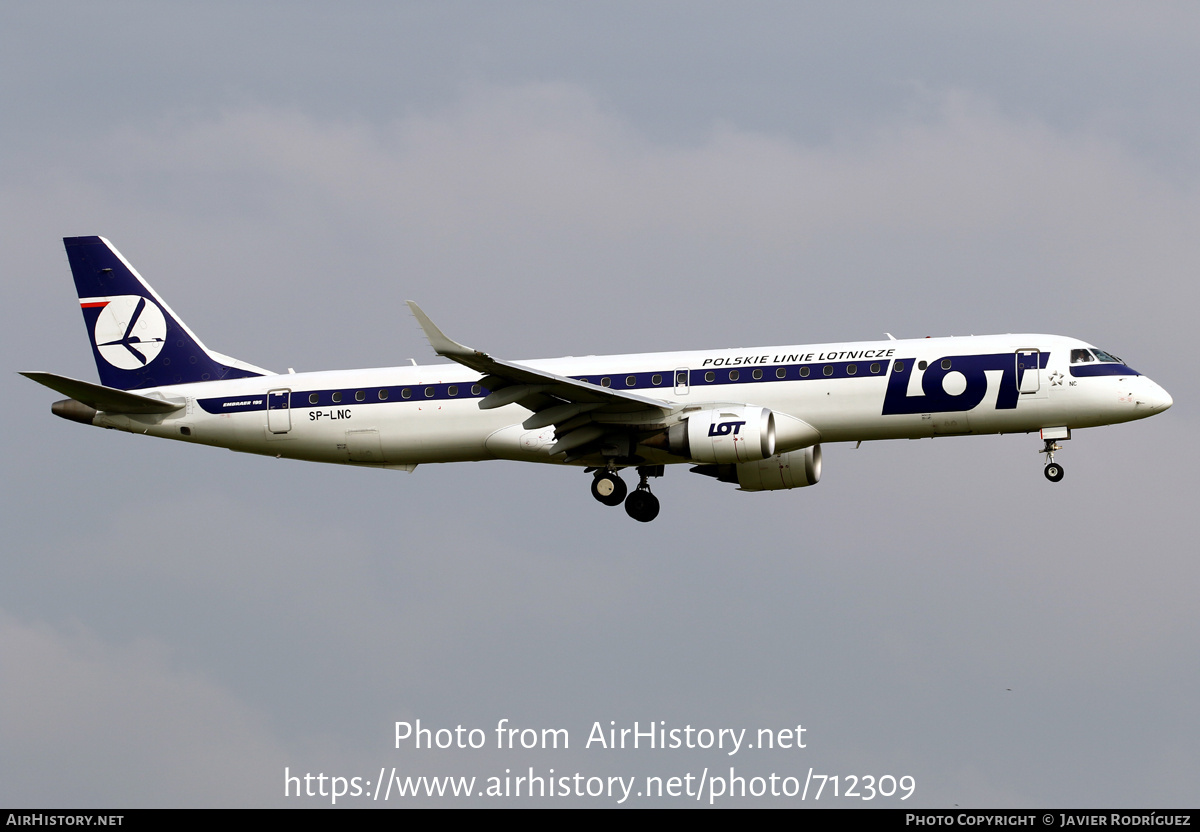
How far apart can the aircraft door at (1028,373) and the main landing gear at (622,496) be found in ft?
Answer: 34.6

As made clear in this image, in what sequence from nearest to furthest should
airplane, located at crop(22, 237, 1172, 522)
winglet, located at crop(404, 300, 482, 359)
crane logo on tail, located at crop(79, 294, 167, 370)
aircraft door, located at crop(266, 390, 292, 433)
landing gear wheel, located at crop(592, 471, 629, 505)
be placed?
winglet, located at crop(404, 300, 482, 359) < airplane, located at crop(22, 237, 1172, 522) < landing gear wheel, located at crop(592, 471, 629, 505) < aircraft door, located at crop(266, 390, 292, 433) < crane logo on tail, located at crop(79, 294, 167, 370)

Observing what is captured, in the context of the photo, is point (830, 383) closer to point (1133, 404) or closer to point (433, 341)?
point (1133, 404)

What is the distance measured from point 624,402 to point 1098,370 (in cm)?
1238

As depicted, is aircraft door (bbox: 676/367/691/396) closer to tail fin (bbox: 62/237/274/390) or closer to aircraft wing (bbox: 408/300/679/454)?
aircraft wing (bbox: 408/300/679/454)

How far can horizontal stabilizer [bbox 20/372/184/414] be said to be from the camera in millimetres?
42750

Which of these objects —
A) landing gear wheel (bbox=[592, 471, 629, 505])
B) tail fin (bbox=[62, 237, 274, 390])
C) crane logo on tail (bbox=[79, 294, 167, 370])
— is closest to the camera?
landing gear wheel (bbox=[592, 471, 629, 505])

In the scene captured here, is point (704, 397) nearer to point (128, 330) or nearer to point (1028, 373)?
point (1028, 373)

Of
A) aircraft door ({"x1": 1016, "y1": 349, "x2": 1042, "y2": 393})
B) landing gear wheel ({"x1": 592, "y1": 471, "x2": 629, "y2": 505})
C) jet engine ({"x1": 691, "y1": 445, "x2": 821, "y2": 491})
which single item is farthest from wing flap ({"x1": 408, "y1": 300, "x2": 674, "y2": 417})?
aircraft door ({"x1": 1016, "y1": 349, "x2": 1042, "y2": 393})

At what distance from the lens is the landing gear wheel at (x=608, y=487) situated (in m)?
43.6

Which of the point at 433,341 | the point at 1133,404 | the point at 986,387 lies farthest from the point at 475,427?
the point at 1133,404

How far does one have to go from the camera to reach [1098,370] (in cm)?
4016

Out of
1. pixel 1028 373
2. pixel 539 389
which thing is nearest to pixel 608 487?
pixel 539 389

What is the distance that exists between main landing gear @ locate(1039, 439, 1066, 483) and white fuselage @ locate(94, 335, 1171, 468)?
1.69 ft

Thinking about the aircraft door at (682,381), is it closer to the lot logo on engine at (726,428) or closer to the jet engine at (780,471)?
the lot logo on engine at (726,428)
